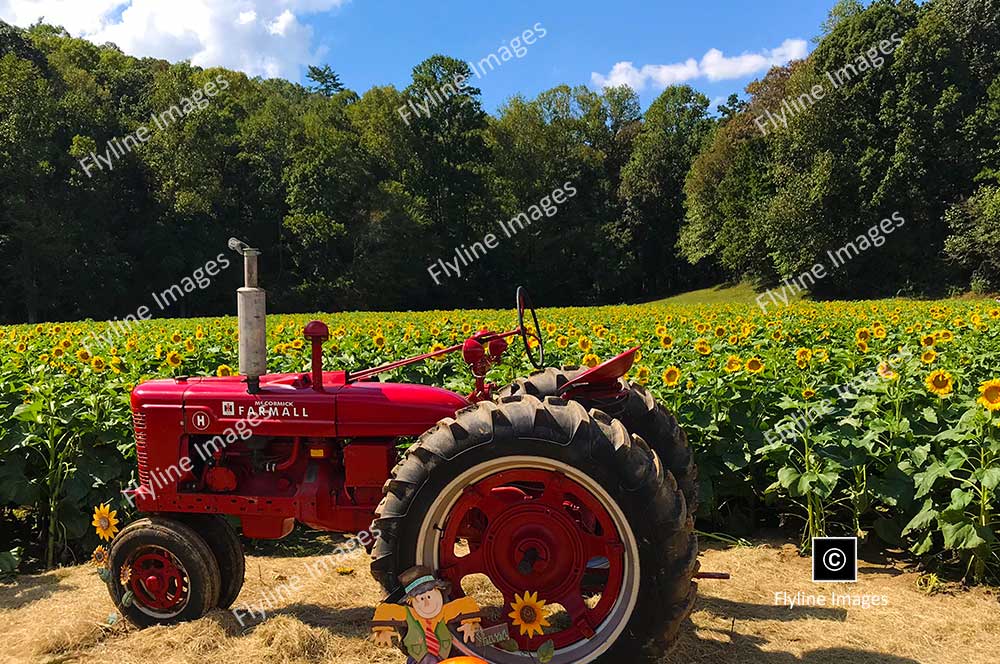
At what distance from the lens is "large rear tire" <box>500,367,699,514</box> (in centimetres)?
372

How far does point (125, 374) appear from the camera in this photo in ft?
18.7

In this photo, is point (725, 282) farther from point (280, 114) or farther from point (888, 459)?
point (888, 459)

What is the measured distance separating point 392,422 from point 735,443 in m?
2.84

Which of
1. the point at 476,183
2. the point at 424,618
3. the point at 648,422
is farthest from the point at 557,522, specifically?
the point at 476,183

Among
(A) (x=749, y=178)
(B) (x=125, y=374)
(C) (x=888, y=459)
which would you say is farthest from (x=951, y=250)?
(B) (x=125, y=374)

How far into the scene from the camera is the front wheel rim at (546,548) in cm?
279

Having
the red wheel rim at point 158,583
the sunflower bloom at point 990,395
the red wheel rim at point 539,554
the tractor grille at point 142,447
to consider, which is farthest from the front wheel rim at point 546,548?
the sunflower bloom at point 990,395

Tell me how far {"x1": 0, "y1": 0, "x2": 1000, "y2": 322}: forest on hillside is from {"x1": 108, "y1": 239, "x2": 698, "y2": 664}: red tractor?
3070cm

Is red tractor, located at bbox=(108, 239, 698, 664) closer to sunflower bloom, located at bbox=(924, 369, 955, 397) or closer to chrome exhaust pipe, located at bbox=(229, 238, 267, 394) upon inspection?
chrome exhaust pipe, located at bbox=(229, 238, 267, 394)

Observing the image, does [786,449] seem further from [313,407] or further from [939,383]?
[313,407]

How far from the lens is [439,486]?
283 centimetres

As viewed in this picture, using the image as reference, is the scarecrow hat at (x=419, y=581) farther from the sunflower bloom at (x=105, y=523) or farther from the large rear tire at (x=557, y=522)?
the sunflower bloom at (x=105, y=523)

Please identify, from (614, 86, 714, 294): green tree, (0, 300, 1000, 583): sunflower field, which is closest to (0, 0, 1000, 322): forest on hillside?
(614, 86, 714, 294): green tree

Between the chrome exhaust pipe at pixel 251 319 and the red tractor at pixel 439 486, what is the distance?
0.03 ft
